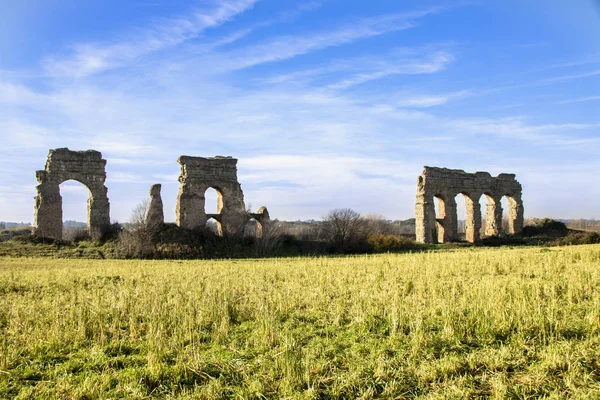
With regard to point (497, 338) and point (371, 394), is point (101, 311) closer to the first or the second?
point (371, 394)

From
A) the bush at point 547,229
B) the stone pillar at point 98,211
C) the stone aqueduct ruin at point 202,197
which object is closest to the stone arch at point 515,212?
the bush at point 547,229

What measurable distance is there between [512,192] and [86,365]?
39.0 meters

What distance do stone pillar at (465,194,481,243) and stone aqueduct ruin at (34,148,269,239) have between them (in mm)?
16103

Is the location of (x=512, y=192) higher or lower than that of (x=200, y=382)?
higher

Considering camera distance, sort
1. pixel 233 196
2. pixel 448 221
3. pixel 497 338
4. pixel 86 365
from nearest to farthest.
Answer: pixel 86 365 → pixel 497 338 → pixel 233 196 → pixel 448 221

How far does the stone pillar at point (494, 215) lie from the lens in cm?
→ 3775

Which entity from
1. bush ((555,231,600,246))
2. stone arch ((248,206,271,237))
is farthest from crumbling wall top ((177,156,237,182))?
bush ((555,231,600,246))

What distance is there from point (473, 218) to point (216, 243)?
20108 millimetres

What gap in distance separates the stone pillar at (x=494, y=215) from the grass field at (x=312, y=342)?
3046 centimetres

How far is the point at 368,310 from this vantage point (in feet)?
22.5

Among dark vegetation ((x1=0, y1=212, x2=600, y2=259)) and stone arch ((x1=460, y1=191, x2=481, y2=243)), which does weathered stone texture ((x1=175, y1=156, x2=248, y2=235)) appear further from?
stone arch ((x1=460, y1=191, x2=481, y2=243))

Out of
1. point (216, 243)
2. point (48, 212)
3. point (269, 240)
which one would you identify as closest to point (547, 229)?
point (269, 240)

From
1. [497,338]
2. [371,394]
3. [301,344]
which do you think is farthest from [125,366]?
[497,338]

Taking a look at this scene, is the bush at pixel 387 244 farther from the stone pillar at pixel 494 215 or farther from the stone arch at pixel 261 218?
the stone pillar at pixel 494 215
